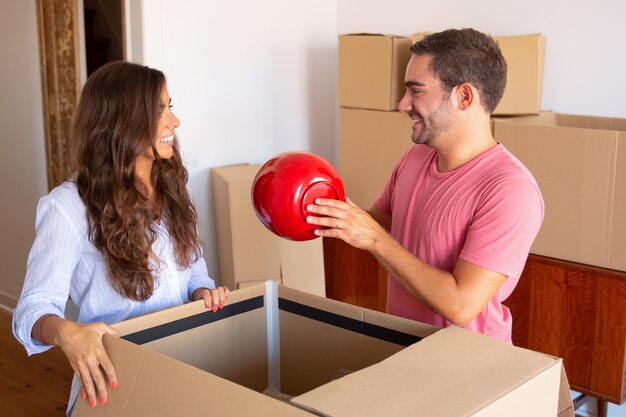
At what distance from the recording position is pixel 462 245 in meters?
1.54

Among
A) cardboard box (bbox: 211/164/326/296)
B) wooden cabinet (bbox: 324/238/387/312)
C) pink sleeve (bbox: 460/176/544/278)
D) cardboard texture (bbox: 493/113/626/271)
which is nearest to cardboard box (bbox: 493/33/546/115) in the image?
cardboard texture (bbox: 493/113/626/271)

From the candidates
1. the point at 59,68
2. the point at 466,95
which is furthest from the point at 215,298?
the point at 59,68

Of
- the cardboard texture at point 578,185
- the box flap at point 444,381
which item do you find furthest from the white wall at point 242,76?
the box flap at point 444,381

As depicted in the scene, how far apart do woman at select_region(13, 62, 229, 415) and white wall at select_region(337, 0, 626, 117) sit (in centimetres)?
174

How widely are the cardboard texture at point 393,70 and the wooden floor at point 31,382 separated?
1677mm

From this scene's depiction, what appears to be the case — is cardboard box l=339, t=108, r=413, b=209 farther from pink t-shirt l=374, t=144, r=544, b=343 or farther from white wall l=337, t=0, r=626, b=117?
pink t-shirt l=374, t=144, r=544, b=343

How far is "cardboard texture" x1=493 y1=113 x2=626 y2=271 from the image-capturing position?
2.29m

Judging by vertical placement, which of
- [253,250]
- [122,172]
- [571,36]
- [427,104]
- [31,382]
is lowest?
[31,382]

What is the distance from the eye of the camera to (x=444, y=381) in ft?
3.43

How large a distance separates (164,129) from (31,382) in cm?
209

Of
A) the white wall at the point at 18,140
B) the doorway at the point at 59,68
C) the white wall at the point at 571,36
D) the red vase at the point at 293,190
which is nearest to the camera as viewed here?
the red vase at the point at 293,190

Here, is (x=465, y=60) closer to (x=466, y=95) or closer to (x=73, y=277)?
(x=466, y=95)

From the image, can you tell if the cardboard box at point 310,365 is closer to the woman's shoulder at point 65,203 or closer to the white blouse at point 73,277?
the white blouse at point 73,277

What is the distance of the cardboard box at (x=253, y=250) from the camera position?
3.06 meters
